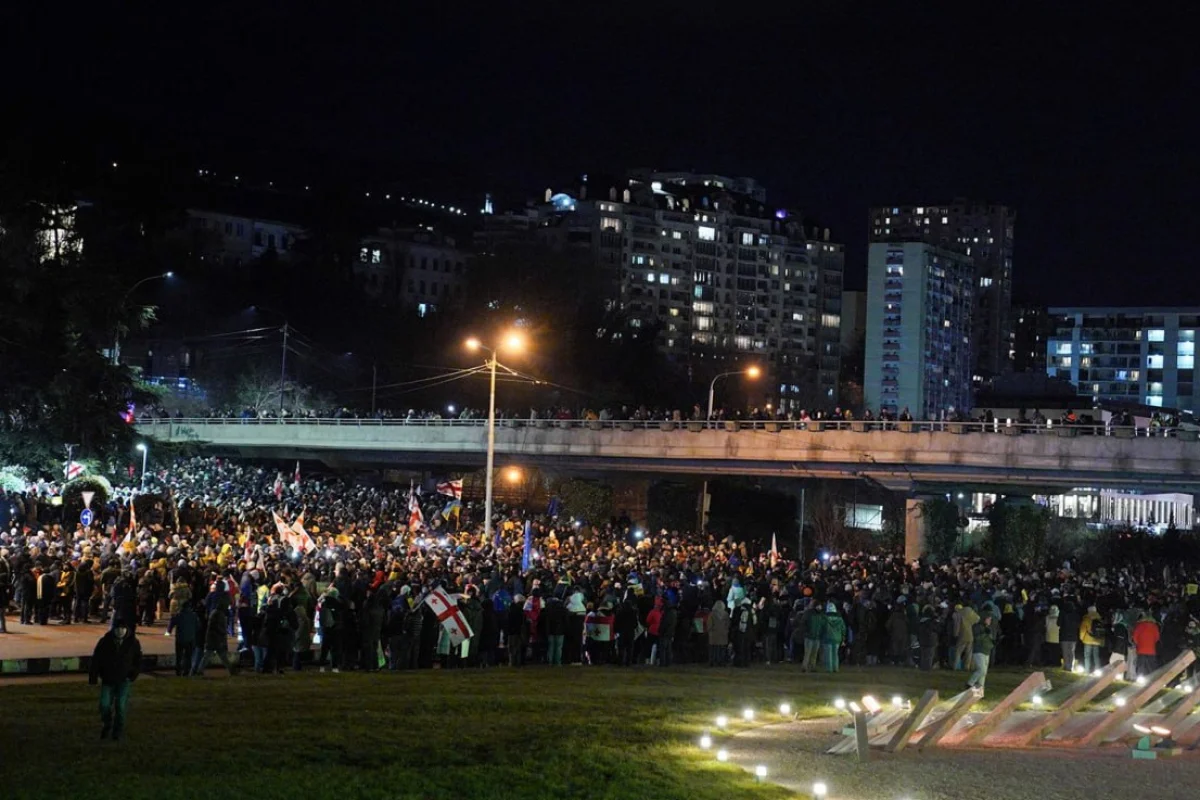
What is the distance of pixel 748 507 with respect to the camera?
3091 inches

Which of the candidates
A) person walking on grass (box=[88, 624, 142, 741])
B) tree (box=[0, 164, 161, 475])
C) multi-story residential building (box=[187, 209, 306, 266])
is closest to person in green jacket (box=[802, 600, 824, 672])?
person walking on grass (box=[88, 624, 142, 741])

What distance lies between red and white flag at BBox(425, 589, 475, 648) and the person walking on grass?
735 cm

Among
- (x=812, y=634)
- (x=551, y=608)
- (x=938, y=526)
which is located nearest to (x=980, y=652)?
(x=812, y=634)

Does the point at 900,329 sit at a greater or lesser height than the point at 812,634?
greater

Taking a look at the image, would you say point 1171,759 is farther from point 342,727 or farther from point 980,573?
point 980,573

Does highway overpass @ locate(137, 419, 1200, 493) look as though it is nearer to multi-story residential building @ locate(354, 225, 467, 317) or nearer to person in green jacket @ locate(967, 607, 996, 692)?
person in green jacket @ locate(967, 607, 996, 692)

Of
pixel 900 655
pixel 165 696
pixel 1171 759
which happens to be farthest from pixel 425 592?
pixel 1171 759

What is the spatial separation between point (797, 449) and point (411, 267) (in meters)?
102

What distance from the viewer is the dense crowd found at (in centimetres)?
2358

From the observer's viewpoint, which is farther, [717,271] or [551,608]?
[717,271]

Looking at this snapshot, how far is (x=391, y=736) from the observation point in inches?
680

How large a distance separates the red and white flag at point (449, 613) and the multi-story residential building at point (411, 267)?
11776 centimetres

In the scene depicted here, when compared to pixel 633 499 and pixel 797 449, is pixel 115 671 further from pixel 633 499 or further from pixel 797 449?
pixel 633 499

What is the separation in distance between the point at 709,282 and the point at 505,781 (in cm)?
16840
